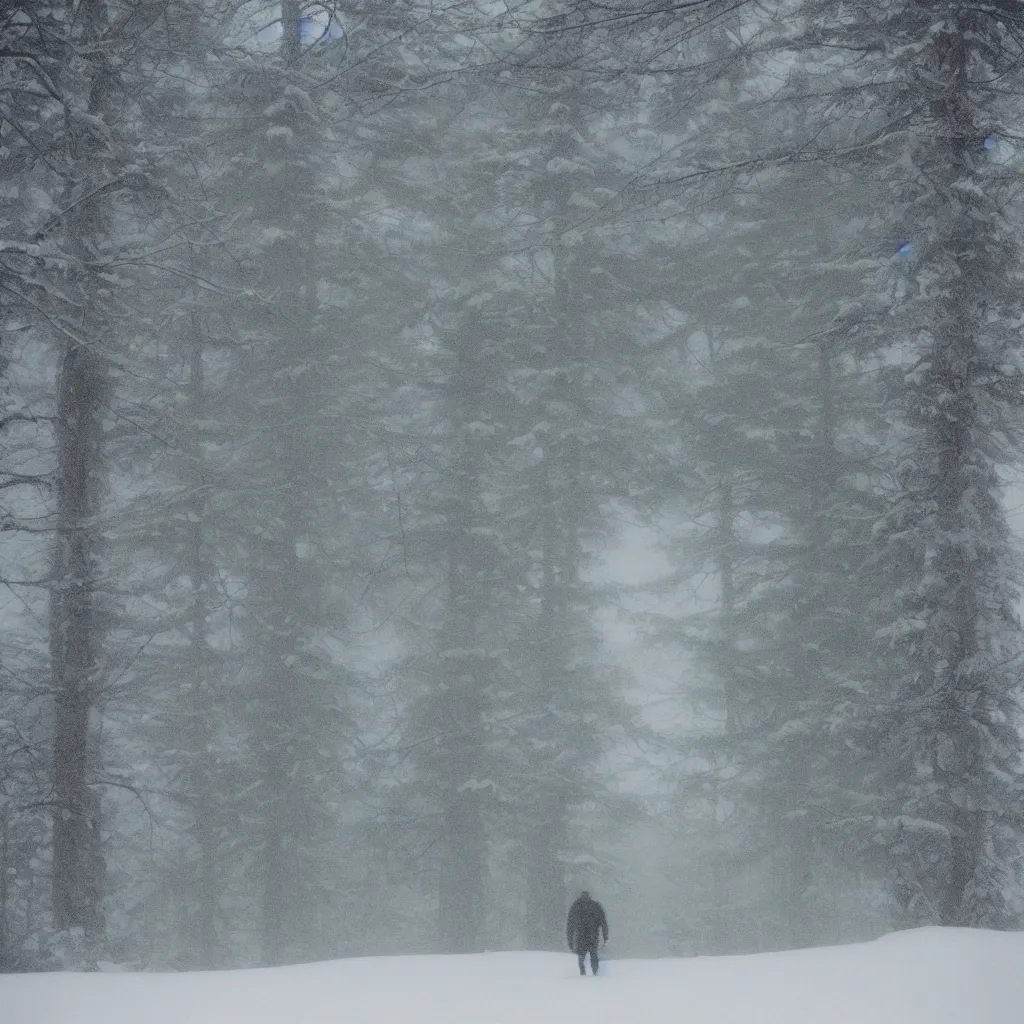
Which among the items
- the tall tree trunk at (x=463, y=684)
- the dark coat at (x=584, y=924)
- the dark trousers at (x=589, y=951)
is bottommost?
the dark trousers at (x=589, y=951)

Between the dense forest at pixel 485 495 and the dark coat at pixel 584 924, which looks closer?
the dark coat at pixel 584 924

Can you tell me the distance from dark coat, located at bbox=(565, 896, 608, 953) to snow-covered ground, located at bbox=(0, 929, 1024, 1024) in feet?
1.08

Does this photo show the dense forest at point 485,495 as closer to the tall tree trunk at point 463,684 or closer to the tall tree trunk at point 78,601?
the tall tree trunk at point 463,684

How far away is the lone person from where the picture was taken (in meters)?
9.86

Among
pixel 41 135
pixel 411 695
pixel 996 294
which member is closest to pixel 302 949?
pixel 411 695

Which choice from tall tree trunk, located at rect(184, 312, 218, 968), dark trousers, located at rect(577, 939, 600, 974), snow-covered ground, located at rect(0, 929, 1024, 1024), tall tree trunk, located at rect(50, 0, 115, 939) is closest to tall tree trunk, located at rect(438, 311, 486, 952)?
tall tree trunk, located at rect(184, 312, 218, 968)

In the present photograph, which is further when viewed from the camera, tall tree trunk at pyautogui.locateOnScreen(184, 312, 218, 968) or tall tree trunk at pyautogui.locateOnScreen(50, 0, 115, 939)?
tall tree trunk at pyautogui.locateOnScreen(184, 312, 218, 968)

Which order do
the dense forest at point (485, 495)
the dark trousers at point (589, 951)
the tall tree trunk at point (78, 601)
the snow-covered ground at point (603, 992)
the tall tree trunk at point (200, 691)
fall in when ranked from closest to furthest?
the snow-covered ground at point (603, 992), the dark trousers at point (589, 951), the tall tree trunk at point (78, 601), the dense forest at point (485, 495), the tall tree trunk at point (200, 691)

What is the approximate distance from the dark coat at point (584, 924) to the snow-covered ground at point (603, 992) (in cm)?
33

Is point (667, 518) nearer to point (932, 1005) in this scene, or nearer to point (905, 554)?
point (905, 554)

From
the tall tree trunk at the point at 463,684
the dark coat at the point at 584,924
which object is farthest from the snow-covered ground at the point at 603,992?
the tall tree trunk at the point at 463,684

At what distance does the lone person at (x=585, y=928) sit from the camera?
32.3ft

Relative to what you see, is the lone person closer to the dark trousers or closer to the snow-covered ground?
the dark trousers

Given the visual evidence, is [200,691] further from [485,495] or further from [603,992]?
[603,992]
